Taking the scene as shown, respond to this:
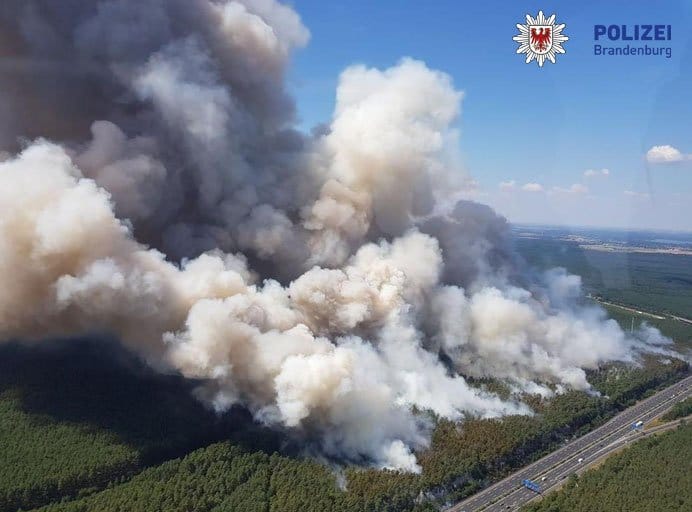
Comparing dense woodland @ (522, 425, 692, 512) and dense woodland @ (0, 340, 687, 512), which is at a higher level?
dense woodland @ (0, 340, 687, 512)

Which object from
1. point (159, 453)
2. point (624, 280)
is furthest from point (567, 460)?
point (624, 280)

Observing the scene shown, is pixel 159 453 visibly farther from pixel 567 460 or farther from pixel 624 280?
pixel 624 280

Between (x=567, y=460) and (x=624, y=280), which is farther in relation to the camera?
(x=624, y=280)

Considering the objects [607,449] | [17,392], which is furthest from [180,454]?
[607,449]

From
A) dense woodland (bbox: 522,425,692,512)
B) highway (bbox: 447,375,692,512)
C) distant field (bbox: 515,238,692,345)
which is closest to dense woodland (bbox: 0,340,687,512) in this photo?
highway (bbox: 447,375,692,512)

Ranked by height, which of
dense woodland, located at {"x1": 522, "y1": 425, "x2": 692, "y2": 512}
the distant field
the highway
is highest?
the distant field

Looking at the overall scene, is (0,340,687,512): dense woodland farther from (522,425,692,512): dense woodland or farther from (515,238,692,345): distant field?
(515,238,692,345): distant field
